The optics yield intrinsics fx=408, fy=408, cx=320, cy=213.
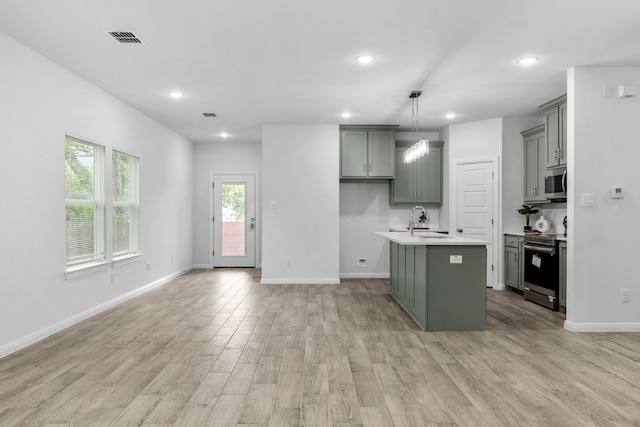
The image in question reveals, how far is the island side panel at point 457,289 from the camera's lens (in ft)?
13.6

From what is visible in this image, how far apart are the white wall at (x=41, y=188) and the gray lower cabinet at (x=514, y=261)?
556cm

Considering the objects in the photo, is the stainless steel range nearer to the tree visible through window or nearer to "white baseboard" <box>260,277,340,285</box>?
"white baseboard" <box>260,277,340,285</box>

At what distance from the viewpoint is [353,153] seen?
7.11 metres

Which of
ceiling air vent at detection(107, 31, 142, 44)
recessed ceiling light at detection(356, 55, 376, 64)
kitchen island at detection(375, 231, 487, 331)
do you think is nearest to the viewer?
ceiling air vent at detection(107, 31, 142, 44)

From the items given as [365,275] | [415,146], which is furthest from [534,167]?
[365,275]

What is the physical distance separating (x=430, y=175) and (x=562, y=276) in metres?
3.08

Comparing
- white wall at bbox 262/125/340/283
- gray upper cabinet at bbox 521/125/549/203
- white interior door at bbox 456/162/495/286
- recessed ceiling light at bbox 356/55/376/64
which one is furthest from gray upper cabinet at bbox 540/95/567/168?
white wall at bbox 262/125/340/283

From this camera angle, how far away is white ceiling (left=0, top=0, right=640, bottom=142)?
302 centimetres

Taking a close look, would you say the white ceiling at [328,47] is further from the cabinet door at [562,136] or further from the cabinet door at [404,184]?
the cabinet door at [404,184]

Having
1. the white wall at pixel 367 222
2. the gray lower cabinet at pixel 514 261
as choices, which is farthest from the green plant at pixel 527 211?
the white wall at pixel 367 222

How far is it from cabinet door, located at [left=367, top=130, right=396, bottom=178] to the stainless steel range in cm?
253

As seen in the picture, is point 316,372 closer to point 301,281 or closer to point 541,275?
point 541,275

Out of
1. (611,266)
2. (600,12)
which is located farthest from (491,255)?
(600,12)

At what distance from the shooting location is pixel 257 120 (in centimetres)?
662
